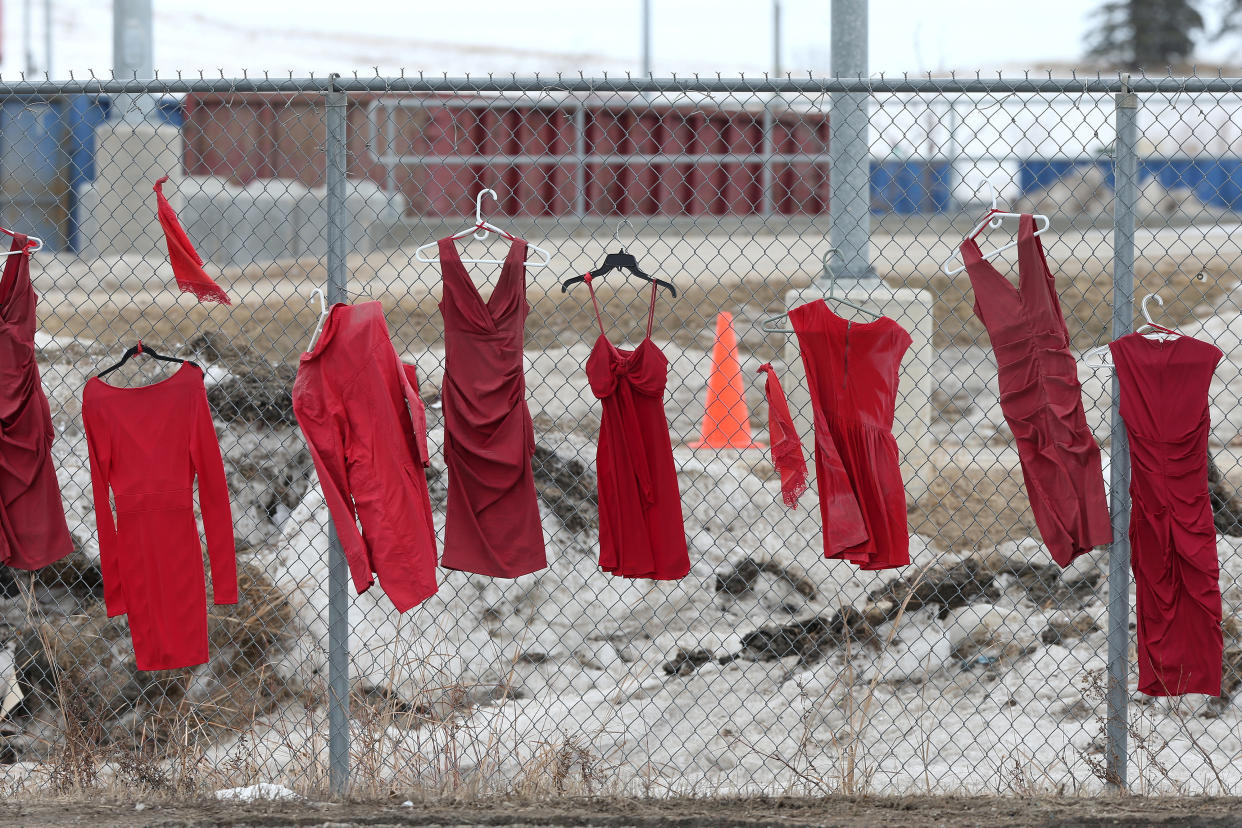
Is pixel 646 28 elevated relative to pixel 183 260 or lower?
elevated

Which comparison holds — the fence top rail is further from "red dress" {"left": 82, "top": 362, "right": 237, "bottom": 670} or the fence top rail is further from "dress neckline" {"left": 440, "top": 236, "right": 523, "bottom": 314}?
"red dress" {"left": 82, "top": 362, "right": 237, "bottom": 670}

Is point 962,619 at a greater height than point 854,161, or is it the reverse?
point 854,161

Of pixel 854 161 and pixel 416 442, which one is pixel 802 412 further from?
pixel 416 442

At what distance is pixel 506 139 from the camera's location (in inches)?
667

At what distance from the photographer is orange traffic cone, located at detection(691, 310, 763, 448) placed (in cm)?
682

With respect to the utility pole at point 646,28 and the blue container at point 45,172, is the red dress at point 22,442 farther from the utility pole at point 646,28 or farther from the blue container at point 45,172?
the utility pole at point 646,28

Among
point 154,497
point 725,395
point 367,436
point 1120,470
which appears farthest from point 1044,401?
point 725,395

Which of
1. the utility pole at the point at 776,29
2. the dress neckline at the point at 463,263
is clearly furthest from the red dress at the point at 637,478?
the utility pole at the point at 776,29

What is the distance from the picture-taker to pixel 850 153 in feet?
16.3

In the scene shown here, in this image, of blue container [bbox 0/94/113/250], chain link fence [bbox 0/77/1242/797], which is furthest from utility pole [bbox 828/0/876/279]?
blue container [bbox 0/94/113/250]

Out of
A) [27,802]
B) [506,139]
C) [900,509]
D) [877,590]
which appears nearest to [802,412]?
[877,590]

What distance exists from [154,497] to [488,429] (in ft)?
3.82

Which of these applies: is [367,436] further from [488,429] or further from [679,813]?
[679,813]

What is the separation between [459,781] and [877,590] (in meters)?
2.57
